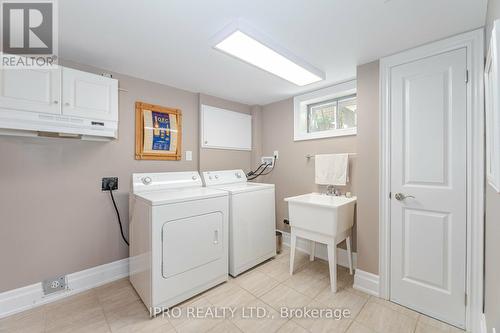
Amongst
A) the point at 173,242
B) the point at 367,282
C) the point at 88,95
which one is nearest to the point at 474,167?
the point at 367,282

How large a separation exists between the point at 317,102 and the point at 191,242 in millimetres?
2339

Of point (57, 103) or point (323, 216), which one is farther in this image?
point (323, 216)

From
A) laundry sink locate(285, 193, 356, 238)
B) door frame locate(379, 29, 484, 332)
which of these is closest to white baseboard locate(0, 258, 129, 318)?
laundry sink locate(285, 193, 356, 238)

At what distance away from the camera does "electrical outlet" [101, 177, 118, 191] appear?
82.1 inches

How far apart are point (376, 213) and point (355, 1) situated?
1.65 m

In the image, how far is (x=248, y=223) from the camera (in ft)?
7.64

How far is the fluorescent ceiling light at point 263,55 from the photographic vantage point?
1480mm

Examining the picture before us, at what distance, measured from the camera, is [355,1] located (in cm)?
123

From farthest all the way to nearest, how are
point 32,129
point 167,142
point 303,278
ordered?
point 167,142, point 303,278, point 32,129

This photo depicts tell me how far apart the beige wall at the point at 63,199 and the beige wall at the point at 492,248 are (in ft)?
8.89

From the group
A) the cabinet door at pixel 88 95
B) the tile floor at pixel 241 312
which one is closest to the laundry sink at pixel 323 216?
the tile floor at pixel 241 312

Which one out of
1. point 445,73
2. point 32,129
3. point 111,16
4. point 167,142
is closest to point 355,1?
point 445,73

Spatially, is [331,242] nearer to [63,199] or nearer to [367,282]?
[367,282]

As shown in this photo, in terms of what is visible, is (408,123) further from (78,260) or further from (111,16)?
(78,260)
